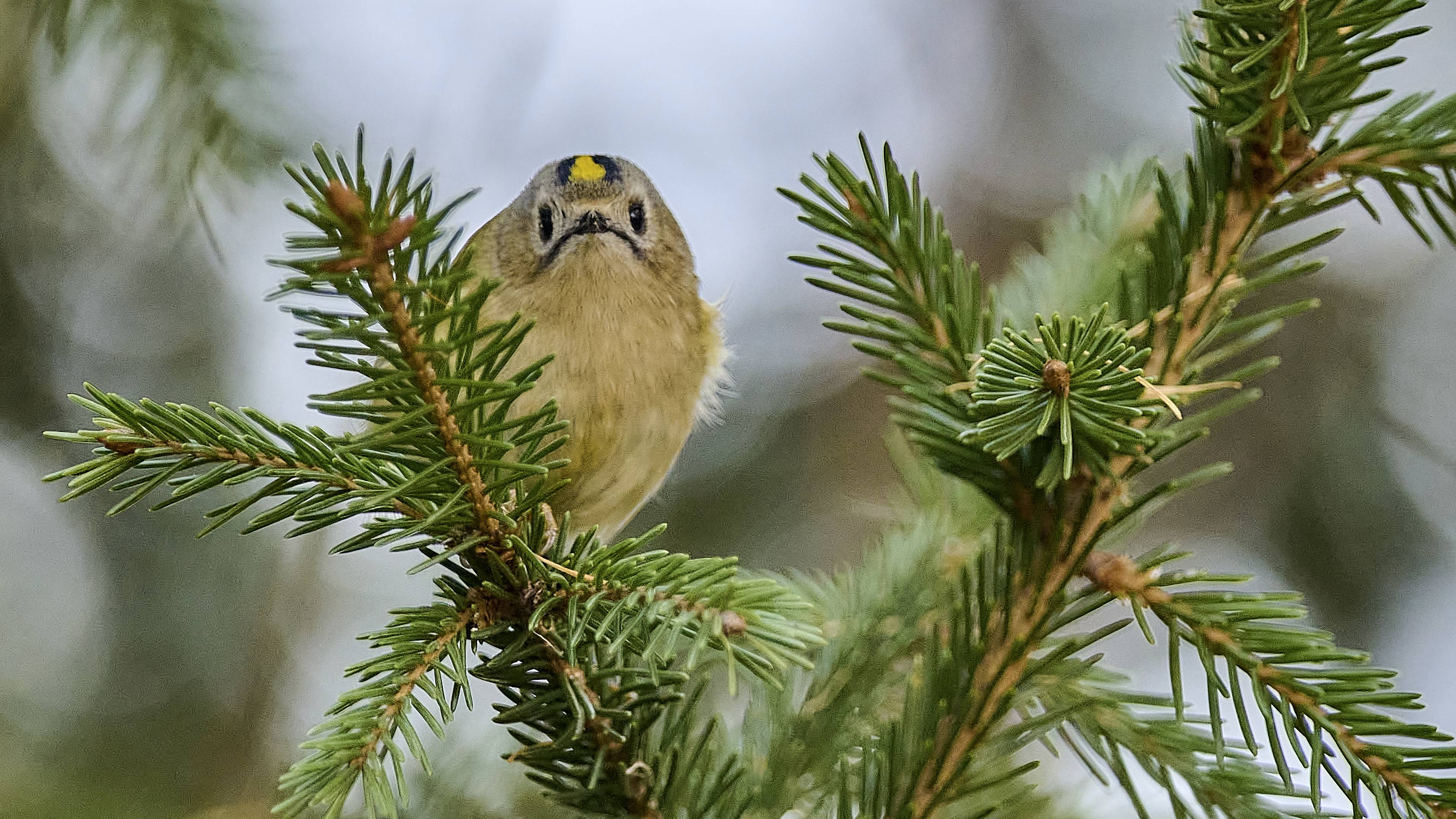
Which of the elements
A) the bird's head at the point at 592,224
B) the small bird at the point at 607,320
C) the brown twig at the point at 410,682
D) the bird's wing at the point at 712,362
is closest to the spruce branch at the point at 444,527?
the brown twig at the point at 410,682

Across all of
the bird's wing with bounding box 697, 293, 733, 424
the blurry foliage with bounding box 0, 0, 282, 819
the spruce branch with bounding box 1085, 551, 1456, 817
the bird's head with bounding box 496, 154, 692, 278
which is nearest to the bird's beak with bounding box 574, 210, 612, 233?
the bird's head with bounding box 496, 154, 692, 278

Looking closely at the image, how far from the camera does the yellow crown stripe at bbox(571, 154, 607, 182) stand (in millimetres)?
1780

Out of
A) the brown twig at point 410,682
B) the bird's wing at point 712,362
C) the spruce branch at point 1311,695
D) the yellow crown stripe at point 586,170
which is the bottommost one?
the spruce branch at point 1311,695

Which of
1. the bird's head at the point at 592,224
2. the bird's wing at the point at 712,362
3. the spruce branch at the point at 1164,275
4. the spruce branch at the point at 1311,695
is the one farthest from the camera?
the bird's wing at the point at 712,362

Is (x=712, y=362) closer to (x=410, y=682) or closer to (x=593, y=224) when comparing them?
(x=593, y=224)

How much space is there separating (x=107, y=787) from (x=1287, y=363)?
258 centimetres

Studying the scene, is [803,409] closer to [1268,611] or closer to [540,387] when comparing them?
[540,387]

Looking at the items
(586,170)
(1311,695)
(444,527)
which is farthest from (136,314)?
(1311,695)

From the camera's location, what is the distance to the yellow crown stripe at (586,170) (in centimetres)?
178

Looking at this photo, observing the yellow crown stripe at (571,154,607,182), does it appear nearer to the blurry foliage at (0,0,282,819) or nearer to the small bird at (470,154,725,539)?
→ the small bird at (470,154,725,539)

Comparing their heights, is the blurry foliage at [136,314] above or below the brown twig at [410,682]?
above

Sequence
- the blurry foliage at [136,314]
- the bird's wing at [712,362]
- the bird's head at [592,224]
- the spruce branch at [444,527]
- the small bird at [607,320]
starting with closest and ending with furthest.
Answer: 1. the spruce branch at [444,527]
2. the blurry foliage at [136,314]
3. the small bird at [607,320]
4. the bird's head at [592,224]
5. the bird's wing at [712,362]

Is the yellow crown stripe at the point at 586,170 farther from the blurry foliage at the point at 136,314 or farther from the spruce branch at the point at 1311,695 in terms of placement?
the spruce branch at the point at 1311,695

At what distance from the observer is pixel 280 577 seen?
188cm
